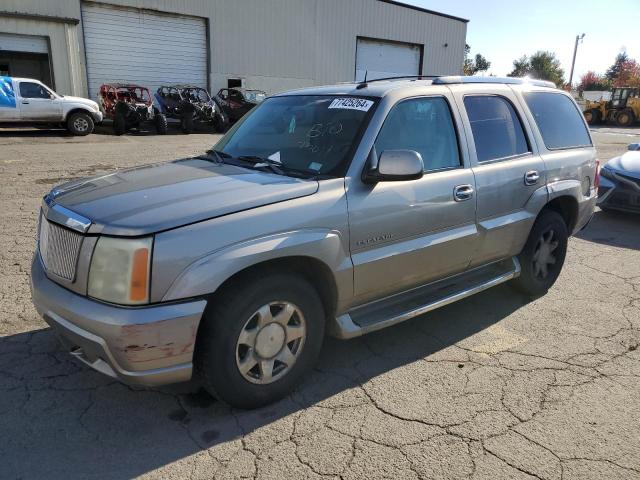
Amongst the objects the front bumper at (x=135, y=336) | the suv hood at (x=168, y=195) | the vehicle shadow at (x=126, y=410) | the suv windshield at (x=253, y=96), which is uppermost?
the suv windshield at (x=253, y=96)

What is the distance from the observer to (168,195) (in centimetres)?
281

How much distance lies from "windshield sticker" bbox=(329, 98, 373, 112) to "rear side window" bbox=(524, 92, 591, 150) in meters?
1.81

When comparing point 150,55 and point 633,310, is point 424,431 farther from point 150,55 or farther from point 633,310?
point 150,55

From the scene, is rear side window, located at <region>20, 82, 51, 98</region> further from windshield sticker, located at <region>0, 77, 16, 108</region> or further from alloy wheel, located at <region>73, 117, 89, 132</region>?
alloy wheel, located at <region>73, 117, 89, 132</region>

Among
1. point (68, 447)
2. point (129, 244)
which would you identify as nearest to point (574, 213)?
point (129, 244)

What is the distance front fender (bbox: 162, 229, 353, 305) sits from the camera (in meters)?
2.47

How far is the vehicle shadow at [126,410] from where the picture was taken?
2.52 m

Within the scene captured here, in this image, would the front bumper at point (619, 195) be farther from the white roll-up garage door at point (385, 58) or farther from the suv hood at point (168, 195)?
the white roll-up garage door at point (385, 58)

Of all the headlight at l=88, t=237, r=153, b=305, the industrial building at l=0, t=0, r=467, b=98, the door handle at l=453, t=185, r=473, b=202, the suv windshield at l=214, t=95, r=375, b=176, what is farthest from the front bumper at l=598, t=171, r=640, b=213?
the industrial building at l=0, t=0, r=467, b=98

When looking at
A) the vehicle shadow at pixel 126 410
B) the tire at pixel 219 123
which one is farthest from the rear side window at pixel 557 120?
the tire at pixel 219 123

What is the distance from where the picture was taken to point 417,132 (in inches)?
140

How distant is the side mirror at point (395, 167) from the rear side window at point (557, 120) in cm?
194

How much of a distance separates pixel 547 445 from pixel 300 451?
128cm

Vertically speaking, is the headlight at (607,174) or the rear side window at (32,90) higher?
the rear side window at (32,90)
